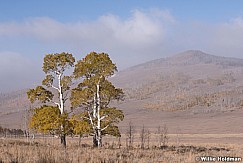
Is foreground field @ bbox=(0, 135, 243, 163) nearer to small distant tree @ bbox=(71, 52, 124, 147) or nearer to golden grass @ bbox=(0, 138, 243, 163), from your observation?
golden grass @ bbox=(0, 138, 243, 163)

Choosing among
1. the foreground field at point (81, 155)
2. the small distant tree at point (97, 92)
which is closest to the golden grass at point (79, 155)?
the foreground field at point (81, 155)

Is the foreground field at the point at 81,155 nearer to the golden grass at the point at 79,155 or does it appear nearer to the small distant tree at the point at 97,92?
the golden grass at the point at 79,155

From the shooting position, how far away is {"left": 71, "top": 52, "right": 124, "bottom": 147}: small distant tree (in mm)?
25359

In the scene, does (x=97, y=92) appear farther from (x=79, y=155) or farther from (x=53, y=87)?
(x=79, y=155)

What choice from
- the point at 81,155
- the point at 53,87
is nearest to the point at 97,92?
the point at 53,87

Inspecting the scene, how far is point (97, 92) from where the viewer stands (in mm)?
25344

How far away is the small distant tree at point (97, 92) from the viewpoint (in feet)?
83.2

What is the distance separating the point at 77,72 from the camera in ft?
84.8

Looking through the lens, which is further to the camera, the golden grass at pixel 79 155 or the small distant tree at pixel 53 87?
the small distant tree at pixel 53 87

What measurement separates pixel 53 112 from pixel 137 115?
12716cm

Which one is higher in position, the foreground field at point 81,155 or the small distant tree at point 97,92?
the small distant tree at point 97,92

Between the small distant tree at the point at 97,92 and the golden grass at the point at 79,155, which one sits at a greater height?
the small distant tree at the point at 97,92

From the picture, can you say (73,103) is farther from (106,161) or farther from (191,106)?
(191,106)

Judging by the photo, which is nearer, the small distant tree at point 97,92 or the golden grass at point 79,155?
the golden grass at point 79,155
